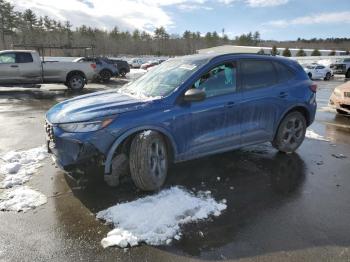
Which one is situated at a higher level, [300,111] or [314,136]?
[300,111]

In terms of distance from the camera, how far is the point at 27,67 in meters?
15.6

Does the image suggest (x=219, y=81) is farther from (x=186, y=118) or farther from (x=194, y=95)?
(x=186, y=118)

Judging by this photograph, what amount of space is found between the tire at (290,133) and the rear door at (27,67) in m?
12.8

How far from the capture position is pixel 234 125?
5.15m

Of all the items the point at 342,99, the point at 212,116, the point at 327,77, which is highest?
the point at 212,116

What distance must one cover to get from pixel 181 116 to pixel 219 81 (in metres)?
0.88

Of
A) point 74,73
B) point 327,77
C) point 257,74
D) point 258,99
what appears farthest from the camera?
point 327,77

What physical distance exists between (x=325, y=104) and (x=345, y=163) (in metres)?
8.01

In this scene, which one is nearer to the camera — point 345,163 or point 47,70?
point 345,163

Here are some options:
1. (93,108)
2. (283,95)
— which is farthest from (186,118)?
(283,95)

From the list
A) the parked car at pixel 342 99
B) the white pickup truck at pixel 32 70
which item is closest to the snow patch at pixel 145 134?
the parked car at pixel 342 99

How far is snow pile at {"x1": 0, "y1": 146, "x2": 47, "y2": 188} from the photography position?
16.0 ft

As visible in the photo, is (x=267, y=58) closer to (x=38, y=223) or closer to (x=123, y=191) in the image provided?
(x=123, y=191)

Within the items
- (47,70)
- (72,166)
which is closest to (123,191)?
(72,166)
